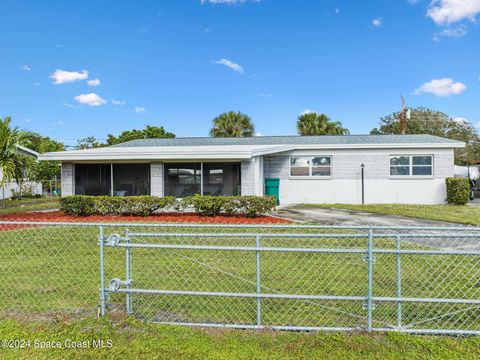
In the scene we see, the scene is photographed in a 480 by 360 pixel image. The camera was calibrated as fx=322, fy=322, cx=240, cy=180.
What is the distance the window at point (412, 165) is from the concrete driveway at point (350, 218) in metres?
4.70

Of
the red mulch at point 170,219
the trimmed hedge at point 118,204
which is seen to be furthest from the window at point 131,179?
the red mulch at point 170,219

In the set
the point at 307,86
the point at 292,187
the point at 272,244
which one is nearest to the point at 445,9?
the point at 307,86

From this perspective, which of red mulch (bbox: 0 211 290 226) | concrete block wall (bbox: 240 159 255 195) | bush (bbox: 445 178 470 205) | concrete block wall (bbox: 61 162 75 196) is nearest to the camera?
red mulch (bbox: 0 211 290 226)

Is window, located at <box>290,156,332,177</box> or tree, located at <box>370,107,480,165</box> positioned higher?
tree, located at <box>370,107,480,165</box>

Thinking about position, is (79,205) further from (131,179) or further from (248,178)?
(248,178)

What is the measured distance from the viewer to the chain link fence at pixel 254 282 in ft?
11.1

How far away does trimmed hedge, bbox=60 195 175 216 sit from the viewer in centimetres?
1198

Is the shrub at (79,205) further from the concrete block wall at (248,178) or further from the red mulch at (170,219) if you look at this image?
the concrete block wall at (248,178)

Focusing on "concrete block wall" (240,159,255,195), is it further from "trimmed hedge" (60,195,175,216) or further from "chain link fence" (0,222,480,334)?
"chain link fence" (0,222,480,334)

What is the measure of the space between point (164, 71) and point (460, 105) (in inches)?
1300

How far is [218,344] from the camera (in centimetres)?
310

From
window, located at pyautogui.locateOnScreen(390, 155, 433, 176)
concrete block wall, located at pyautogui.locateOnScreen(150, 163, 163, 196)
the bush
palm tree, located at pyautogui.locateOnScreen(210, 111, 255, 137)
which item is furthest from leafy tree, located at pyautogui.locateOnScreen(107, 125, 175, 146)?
the bush

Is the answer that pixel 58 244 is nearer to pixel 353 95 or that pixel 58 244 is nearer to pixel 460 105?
pixel 353 95

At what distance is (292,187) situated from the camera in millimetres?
17094
